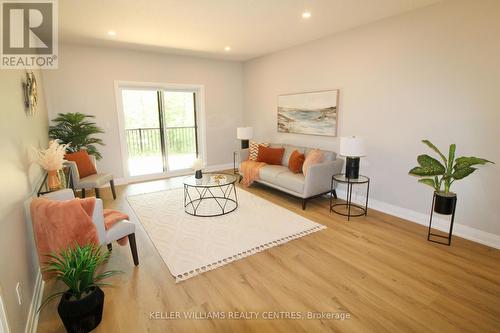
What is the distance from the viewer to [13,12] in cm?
257

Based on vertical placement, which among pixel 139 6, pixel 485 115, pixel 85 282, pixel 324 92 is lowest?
pixel 85 282

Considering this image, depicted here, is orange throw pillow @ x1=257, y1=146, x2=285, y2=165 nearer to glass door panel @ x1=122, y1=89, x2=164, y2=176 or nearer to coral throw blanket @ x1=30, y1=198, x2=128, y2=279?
glass door panel @ x1=122, y1=89, x2=164, y2=176

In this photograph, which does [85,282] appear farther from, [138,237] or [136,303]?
[138,237]

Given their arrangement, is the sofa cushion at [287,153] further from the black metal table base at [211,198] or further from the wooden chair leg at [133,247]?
the wooden chair leg at [133,247]

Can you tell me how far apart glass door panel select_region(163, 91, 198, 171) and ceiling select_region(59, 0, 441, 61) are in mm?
1329

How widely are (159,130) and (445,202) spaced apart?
5.32m

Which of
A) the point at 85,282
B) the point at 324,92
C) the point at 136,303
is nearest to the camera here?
the point at 85,282

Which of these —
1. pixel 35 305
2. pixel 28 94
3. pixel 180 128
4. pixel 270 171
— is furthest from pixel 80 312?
pixel 180 128

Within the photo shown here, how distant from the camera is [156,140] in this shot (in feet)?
19.4

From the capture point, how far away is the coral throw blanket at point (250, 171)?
15.9 feet

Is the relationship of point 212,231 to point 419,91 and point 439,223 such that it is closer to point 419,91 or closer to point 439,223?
point 439,223

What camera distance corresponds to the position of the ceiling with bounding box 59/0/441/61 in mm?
3029

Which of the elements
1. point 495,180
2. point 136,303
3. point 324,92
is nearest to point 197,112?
point 324,92

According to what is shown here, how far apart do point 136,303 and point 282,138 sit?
422cm
